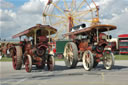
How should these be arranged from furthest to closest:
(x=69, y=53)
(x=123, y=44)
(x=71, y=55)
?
(x=123, y=44)
(x=69, y=53)
(x=71, y=55)

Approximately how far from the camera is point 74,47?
14.3m

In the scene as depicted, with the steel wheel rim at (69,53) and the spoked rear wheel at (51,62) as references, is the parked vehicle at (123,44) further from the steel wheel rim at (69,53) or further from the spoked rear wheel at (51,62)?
the spoked rear wheel at (51,62)

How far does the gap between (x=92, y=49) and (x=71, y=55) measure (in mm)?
2233

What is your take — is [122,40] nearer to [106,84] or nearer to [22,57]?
[22,57]

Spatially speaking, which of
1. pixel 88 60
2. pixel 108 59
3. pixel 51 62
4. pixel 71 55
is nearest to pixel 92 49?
pixel 88 60

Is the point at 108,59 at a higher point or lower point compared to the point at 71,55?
lower

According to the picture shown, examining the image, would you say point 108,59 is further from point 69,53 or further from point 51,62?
point 51,62

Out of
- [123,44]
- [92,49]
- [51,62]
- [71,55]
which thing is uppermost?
[123,44]

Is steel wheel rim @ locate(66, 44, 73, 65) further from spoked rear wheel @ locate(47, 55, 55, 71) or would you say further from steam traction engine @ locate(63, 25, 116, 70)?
spoked rear wheel @ locate(47, 55, 55, 71)

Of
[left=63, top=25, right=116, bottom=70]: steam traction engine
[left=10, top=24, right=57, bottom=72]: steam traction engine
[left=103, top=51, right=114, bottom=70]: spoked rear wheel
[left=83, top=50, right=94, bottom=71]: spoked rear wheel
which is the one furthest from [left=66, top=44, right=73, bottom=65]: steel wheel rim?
[left=103, top=51, right=114, bottom=70]: spoked rear wheel

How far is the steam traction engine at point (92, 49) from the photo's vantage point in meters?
12.8

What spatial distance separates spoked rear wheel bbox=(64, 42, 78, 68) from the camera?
14102 millimetres

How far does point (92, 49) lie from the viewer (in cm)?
1319

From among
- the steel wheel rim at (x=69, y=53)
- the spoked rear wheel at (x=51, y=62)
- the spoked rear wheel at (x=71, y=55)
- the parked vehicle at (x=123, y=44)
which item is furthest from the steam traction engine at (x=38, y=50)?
the parked vehicle at (x=123, y=44)
